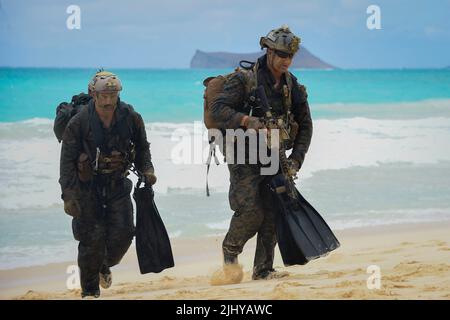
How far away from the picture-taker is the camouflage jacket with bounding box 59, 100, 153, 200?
868 centimetres

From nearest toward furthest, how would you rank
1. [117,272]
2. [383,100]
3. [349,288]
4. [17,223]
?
[349,288] → [117,272] → [17,223] → [383,100]

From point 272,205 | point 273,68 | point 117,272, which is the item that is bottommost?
point 117,272

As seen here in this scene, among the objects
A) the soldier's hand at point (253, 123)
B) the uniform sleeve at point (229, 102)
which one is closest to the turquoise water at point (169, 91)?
the uniform sleeve at point (229, 102)

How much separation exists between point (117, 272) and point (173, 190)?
184 inches

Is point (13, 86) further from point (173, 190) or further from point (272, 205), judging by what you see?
point (272, 205)

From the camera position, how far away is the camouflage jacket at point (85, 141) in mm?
8680

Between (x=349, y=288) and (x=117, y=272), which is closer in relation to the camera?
(x=349, y=288)

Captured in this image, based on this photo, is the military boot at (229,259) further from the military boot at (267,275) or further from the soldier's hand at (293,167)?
→ the soldier's hand at (293,167)

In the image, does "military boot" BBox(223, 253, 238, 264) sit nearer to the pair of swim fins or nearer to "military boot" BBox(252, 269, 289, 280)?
"military boot" BBox(252, 269, 289, 280)

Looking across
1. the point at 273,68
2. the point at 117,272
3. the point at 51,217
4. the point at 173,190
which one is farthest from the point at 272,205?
the point at 173,190

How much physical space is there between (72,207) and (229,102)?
143cm

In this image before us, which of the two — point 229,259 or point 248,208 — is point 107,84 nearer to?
point 248,208

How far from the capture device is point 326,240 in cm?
918

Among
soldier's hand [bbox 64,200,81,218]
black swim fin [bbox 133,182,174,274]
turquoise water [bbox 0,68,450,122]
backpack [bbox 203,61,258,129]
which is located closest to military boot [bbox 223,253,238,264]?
black swim fin [bbox 133,182,174,274]
